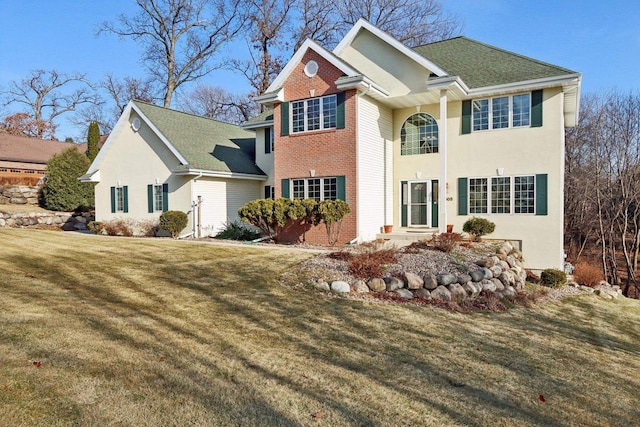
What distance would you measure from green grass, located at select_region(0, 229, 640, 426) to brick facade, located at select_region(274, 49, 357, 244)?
262 inches

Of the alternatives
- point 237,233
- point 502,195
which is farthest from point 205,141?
point 502,195

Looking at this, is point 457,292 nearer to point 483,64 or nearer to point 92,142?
point 483,64

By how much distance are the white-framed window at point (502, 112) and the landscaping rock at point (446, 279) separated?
26.8ft

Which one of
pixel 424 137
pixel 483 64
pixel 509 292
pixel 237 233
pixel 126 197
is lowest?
pixel 509 292

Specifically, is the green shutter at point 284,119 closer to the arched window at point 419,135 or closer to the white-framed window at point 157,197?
the arched window at point 419,135

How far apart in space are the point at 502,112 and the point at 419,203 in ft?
14.2

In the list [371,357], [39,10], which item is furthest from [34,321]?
[39,10]

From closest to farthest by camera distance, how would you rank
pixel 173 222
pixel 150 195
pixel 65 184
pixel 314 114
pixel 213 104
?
1. pixel 314 114
2. pixel 173 222
3. pixel 150 195
4. pixel 65 184
5. pixel 213 104

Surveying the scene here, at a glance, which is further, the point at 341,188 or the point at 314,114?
the point at 314,114

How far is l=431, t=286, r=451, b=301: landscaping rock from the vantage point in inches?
338

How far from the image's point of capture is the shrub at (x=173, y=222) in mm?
17469

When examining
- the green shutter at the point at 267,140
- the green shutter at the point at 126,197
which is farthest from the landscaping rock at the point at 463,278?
the green shutter at the point at 126,197

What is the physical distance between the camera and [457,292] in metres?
8.77

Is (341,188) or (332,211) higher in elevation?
(341,188)
